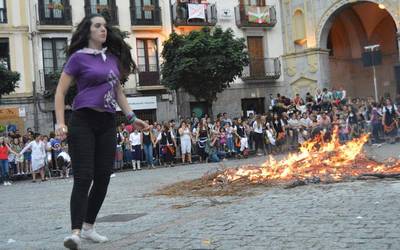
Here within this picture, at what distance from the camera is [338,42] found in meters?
39.7

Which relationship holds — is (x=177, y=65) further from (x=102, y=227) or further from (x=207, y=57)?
(x=102, y=227)

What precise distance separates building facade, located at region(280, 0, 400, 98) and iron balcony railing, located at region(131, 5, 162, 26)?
8716 millimetres

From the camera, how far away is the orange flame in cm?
903

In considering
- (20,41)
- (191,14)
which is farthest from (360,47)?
(20,41)

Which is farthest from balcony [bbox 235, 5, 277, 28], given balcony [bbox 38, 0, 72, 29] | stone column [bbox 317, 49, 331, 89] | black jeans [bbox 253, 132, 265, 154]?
black jeans [bbox 253, 132, 265, 154]

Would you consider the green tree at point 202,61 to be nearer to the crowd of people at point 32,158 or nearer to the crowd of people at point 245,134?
the crowd of people at point 245,134

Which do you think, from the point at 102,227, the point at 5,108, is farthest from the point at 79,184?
the point at 5,108

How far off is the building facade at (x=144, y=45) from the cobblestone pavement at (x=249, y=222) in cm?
2209

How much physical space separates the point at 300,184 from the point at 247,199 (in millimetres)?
1223

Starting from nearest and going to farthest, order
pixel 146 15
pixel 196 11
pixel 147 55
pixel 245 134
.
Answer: pixel 245 134 < pixel 146 15 < pixel 147 55 < pixel 196 11

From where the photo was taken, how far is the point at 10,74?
22.9 m

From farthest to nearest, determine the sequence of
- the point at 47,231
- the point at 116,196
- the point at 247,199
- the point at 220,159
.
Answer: the point at 220,159, the point at 116,196, the point at 247,199, the point at 47,231

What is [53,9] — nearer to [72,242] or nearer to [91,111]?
[91,111]

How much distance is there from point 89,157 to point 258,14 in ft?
105
